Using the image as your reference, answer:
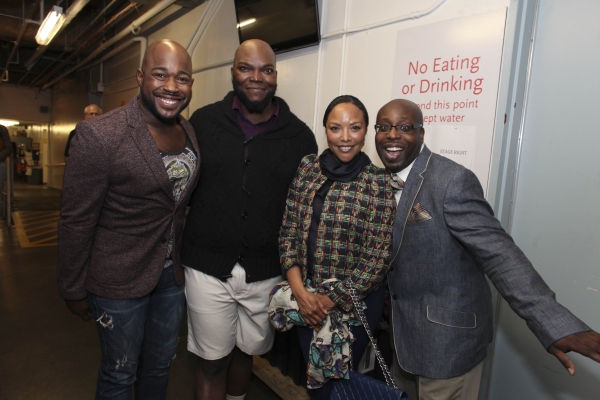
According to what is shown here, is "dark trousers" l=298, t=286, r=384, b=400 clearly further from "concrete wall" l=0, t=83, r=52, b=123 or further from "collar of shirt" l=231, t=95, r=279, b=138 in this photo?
"concrete wall" l=0, t=83, r=52, b=123

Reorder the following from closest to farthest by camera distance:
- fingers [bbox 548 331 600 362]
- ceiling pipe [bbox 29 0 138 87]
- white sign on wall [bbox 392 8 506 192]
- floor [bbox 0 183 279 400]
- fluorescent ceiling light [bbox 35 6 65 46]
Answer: fingers [bbox 548 331 600 362] < white sign on wall [bbox 392 8 506 192] < floor [bbox 0 183 279 400] < fluorescent ceiling light [bbox 35 6 65 46] < ceiling pipe [bbox 29 0 138 87]

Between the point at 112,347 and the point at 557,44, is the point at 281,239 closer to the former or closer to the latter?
the point at 112,347

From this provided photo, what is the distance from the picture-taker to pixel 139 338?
1.75 meters

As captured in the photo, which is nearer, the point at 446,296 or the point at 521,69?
the point at 446,296

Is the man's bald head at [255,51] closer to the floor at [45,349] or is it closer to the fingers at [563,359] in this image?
the fingers at [563,359]

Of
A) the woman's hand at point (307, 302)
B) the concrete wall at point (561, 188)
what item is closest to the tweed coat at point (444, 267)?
the woman's hand at point (307, 302)

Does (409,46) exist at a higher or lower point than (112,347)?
higher

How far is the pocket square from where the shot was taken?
1453 millimetres

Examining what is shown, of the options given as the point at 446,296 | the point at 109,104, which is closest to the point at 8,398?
the point at 446,296

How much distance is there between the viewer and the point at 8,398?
2369 millimetres

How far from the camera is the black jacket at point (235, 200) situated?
1.88 m

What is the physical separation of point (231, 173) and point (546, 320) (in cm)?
139

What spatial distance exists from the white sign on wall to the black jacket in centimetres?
79

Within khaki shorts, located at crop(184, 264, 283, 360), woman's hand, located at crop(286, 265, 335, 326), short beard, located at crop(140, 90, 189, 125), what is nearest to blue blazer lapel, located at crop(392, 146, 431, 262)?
woman's hand, located at crop(286, 265, 335, 326)
